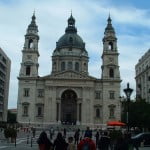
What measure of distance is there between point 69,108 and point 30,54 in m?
16.9

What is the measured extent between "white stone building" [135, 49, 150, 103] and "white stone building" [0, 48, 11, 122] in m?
34.8

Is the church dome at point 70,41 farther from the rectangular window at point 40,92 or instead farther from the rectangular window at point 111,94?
the rectangular window at point 111,94

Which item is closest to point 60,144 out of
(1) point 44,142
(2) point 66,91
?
(1) point 44,142

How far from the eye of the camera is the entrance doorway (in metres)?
91.8

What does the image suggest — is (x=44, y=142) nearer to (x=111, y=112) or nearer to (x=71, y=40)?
(x=111, y=112)

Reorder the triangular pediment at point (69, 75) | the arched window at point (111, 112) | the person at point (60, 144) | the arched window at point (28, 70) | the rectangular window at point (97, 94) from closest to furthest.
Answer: the person at point (60, 144)
the arched window at point (111, 112)
the triangular pediment at point (69, 75)
the rectangular window at point (97, 94)
the arched window at point (28, 70)

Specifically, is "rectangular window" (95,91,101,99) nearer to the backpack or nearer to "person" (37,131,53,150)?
"person" (37,131,53,150)

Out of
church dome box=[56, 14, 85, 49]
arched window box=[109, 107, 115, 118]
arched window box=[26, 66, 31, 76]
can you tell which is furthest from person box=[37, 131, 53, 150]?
church dome box=[56, 14, 85, 49]

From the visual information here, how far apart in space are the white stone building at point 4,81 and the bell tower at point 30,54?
735 cm

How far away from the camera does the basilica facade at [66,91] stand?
87.1m

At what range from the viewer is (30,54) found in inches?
3543

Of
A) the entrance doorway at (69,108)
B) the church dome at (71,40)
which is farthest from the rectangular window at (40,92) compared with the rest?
the church dome at (71,40)

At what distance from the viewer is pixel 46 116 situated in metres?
86.4

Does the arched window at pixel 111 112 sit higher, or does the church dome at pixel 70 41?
the church dome at pixel 70 41
